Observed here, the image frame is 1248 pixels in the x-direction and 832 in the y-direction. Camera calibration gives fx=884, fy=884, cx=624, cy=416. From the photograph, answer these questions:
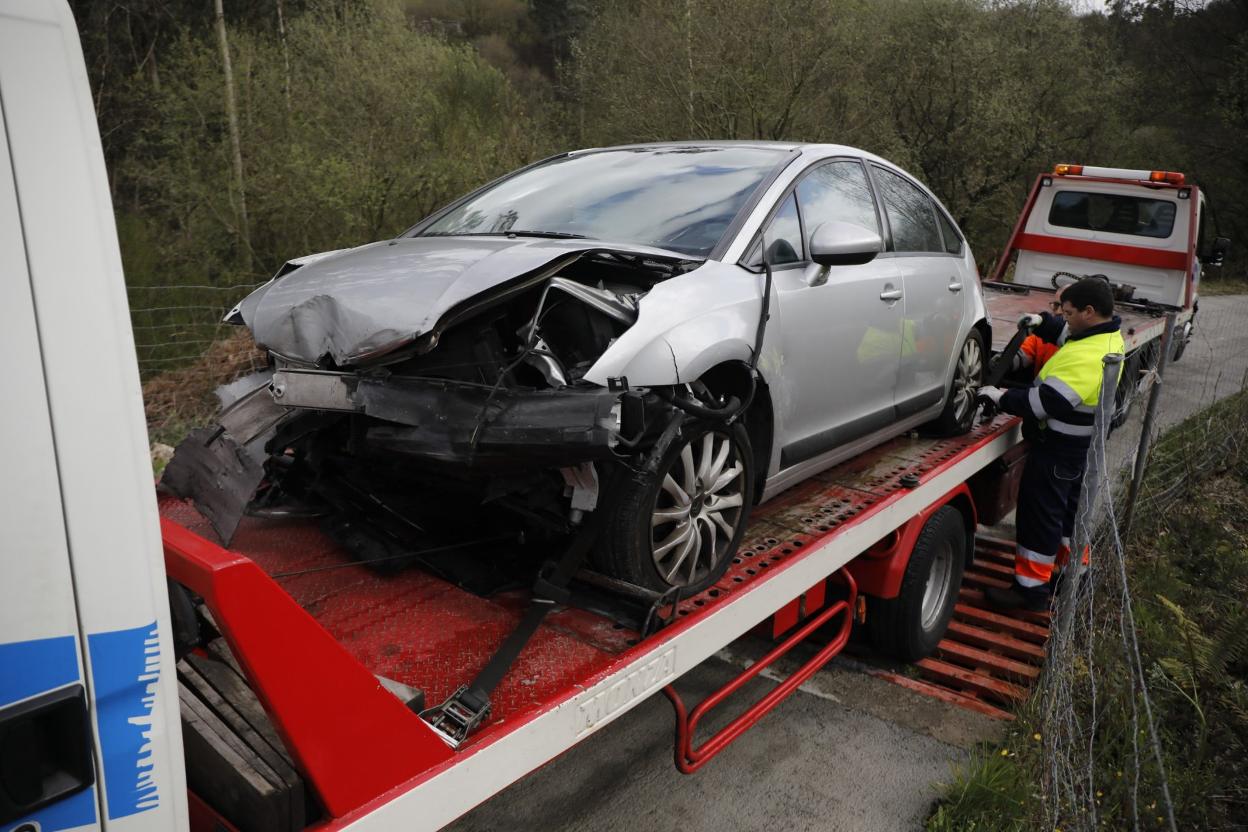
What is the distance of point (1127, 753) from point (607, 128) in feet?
48.2

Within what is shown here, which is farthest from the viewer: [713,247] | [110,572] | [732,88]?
[732,88]

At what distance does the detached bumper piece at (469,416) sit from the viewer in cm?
219

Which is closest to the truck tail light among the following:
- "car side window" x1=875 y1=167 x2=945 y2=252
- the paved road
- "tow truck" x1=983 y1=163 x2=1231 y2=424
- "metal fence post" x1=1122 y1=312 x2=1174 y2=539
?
"tow truck" x1=983 y1=163 x2=1231 y2=424

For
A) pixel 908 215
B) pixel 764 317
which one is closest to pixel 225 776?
pixel 764 317

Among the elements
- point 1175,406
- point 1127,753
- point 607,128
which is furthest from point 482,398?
point 607,128

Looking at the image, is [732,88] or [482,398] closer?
[482,398]

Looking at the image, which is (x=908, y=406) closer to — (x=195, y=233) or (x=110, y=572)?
(x=110, y=572)

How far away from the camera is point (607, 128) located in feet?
53.4

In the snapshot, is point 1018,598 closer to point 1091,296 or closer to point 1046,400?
point 1046,400

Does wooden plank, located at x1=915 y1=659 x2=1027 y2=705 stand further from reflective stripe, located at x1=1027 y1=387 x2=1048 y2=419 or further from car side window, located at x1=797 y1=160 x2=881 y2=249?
car side window, located at x1=797 y1=160 x2=881 y2=249

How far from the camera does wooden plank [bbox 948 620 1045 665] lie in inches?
168

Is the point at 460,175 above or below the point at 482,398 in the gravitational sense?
above

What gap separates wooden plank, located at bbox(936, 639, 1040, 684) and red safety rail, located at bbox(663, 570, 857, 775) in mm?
880

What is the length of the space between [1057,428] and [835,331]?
2055mm
